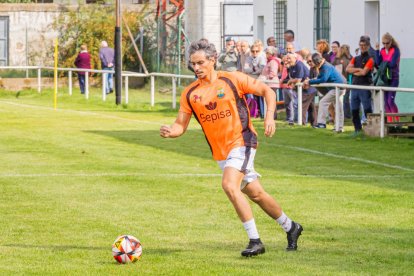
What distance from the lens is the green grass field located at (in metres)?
10.6

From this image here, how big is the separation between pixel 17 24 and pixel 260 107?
71.0ft

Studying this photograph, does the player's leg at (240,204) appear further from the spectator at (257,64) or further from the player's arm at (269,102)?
the spectator at (257,64)

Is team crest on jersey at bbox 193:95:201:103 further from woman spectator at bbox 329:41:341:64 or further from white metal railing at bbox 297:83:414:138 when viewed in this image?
woman spectator at bbox 329:41:341:64

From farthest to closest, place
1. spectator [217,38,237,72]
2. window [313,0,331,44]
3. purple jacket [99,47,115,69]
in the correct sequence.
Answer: purple jacket [99,47,115,69] → window [313,0,331,44] → spectator [217,38,237,72]

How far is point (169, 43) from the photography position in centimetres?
4838

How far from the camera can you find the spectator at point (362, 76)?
2561cm

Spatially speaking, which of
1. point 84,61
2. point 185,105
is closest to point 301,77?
point 84,61

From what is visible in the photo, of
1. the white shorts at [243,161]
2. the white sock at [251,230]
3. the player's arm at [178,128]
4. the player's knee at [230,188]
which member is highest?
the player's arm at [178,128]

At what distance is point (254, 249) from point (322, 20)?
80.7ft

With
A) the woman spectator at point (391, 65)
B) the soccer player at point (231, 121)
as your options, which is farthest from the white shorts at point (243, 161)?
the woman spectator at point (391, 65)

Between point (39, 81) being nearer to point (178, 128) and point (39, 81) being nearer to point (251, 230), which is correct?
point (178, 128)

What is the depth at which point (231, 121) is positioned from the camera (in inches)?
432

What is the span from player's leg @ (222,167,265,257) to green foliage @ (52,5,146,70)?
36.6 m

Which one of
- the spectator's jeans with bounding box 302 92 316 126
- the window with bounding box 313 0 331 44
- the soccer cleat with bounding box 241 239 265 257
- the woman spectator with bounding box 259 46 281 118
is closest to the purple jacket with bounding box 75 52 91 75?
the window with bounding box 313 0 331 44
